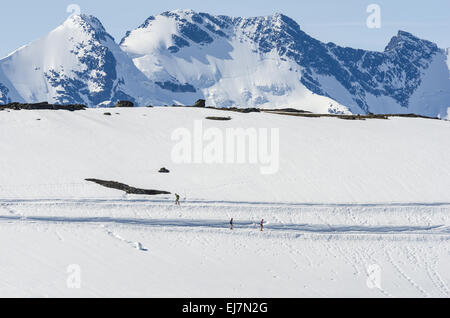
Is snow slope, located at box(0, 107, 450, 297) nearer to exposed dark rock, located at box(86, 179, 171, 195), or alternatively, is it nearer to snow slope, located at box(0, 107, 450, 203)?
snow slope, located at box(0, 107, 450, 203)

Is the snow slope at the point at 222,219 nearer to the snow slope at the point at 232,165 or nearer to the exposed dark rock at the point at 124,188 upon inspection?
the snow slope at the point at 232,165

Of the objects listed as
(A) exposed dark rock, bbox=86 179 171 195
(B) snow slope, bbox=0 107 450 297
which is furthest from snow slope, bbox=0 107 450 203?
(A) exposed dark rock, bbox=86 179 171 195

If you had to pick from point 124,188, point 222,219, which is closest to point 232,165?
point 124,188

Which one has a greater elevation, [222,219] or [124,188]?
[124,188]

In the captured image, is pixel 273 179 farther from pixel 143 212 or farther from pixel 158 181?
pixel 143 212

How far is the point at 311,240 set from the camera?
45781 millimetres

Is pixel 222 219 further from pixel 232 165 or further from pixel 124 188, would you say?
pixel 232 165

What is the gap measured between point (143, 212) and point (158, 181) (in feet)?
30.5

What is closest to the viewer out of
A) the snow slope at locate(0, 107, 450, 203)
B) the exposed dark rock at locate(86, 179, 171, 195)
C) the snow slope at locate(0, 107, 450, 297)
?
the snow slope at locate(0, 107, 450, 297)

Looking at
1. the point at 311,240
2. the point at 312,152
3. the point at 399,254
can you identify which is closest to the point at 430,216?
the point at 399,254

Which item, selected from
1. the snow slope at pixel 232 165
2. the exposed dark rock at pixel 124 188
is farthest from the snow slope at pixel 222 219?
the exposed dark rock at pixel 124 188

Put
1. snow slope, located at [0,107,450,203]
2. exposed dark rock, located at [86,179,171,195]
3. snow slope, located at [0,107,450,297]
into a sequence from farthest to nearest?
snow slope, located at [0,107,450,203] → exposed dark rock, located at [86,179,171,195] → snow slope, located at [0,107,450,297]

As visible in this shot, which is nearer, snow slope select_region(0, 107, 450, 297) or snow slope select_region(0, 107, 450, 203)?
snow slope select_region(0, 107, 450, 297)

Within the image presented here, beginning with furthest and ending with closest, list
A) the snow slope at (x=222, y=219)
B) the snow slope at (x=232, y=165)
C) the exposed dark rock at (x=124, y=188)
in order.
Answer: the snow slope at (x=232, y=165), the exposed dark rock at (x=124, y=188), the snow slope at (x=222, y=219)
